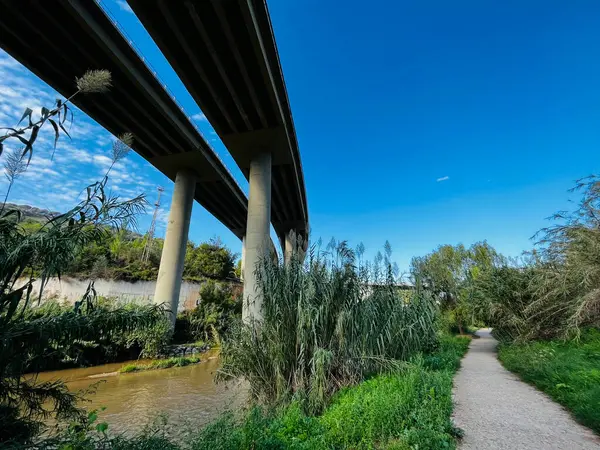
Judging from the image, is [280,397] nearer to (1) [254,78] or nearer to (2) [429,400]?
(2) [429,400]

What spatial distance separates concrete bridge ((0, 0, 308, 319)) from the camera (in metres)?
9.59

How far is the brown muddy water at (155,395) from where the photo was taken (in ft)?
16.7

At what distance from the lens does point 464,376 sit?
6.46 meters

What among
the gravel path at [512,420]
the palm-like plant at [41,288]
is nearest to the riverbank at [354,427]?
the gravel path at [512,420]

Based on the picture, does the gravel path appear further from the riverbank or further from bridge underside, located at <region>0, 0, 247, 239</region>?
bridge underside, located at <region>0, 0, 247, 239</region>

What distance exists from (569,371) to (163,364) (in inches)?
458

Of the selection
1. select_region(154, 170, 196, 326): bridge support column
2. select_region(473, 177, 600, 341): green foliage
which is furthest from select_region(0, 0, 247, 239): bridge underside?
select_region(473, 177, 600, 341): green foliage

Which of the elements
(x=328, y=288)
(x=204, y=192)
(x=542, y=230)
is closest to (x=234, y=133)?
(x=204, y=192)

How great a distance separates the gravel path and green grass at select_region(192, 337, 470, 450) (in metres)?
0.32

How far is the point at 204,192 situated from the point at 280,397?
20.2 metres

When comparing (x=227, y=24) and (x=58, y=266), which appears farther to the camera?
(x=227, y=24)

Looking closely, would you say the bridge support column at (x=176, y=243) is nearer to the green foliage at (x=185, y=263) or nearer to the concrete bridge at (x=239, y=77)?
the green foliage at (x=185, y=263)

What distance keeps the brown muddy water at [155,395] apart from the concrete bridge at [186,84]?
1.94 m

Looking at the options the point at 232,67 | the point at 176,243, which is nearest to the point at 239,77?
the point at 232,67
